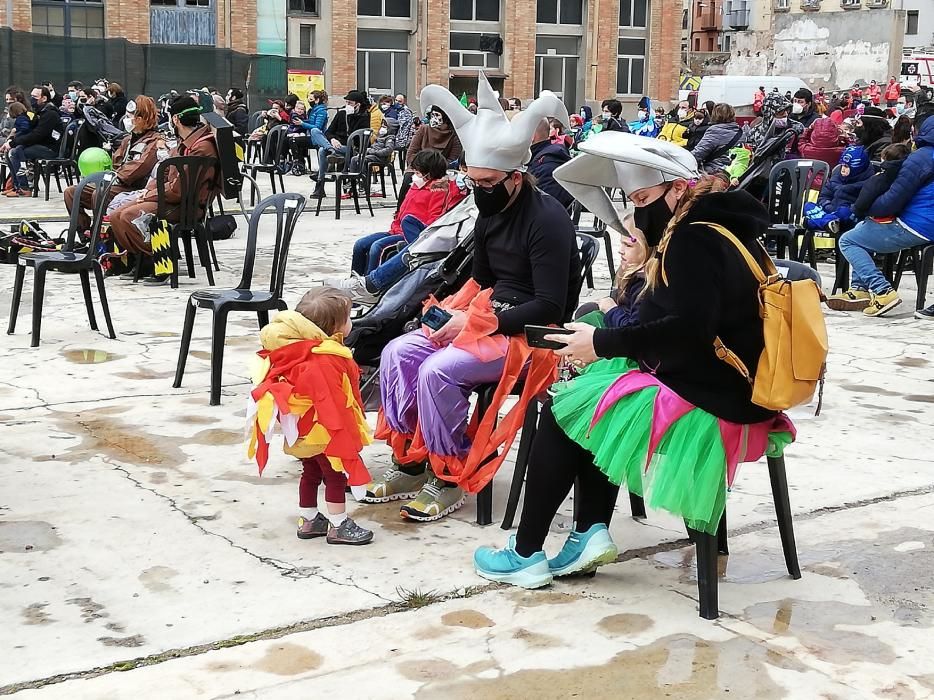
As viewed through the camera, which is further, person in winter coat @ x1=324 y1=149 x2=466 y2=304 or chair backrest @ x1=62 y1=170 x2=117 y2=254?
chair backrest @ x1=62 y1=170 x2=117 y2=254

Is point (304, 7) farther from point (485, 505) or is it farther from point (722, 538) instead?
point (722, 538)

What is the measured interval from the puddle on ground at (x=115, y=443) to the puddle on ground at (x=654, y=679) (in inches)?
90.9

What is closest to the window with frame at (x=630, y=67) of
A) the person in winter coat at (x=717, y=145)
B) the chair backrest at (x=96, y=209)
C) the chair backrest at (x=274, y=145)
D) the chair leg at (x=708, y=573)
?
the chair backrest at (x=274, y=145)

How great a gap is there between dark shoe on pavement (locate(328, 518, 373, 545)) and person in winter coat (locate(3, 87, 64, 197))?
14137mm

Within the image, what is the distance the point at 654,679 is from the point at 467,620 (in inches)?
24.0

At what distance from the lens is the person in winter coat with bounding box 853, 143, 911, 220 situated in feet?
28.4

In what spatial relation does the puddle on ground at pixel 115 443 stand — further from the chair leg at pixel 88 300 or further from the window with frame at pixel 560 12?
the window with frame at pixel 560 12

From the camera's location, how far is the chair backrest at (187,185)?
914 cm

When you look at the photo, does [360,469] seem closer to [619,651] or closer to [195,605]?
[195,605]

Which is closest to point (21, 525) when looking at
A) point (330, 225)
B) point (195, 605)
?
point (195, 605)

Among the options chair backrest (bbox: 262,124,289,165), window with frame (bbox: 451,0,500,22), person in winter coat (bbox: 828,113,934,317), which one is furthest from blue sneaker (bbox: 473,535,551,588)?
window with frame (bbox: 451,0,500,22)

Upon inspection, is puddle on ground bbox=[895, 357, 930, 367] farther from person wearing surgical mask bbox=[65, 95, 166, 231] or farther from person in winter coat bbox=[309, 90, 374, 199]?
person in winter coat bbox=[309, 90, 374, 199]

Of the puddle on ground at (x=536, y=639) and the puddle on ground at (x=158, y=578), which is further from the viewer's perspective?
the puddle on ground at (x=158, y=578)

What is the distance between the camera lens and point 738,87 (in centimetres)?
3606
